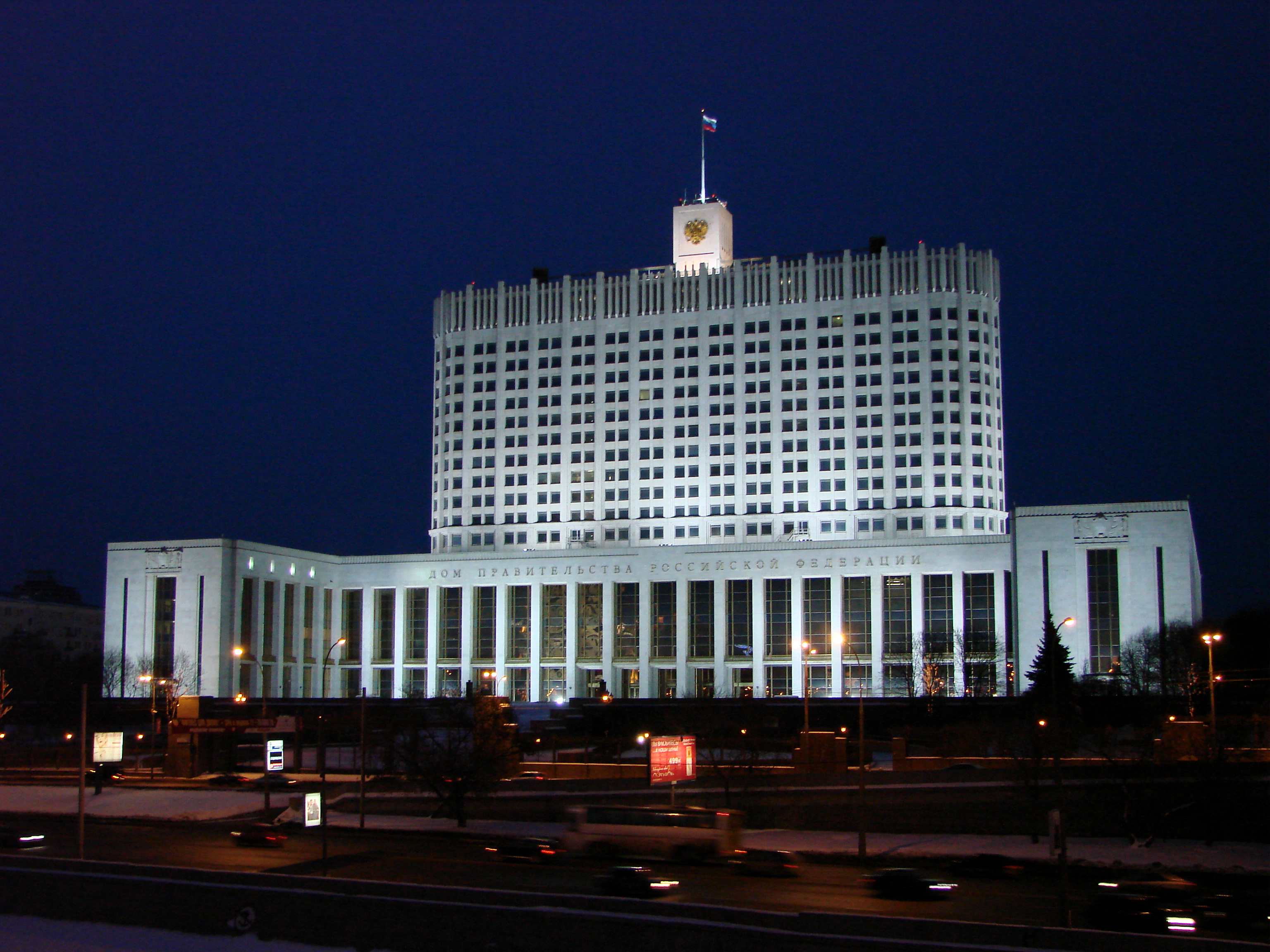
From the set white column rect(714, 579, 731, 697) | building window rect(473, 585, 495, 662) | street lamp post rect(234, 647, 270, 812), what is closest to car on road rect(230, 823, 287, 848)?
street lamp post rect(234, 647, 270, 812)

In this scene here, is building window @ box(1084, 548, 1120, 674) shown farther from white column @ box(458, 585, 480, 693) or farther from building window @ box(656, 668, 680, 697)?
white column @ box(458, 585, 480, 693)

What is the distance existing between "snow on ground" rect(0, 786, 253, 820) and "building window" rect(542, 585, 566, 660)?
60.0 metres

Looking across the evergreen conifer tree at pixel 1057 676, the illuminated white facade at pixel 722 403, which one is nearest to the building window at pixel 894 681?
the illuminated white facade at pixel 722 403

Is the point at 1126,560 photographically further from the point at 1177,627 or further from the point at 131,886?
the point at 131,886

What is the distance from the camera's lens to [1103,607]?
99.9m

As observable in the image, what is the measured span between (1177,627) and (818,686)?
32.4m

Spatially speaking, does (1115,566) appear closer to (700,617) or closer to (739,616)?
(739,616)

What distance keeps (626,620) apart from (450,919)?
9733 centimetres

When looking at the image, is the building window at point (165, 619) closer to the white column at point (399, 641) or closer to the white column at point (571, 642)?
the white column at point (399, 641)

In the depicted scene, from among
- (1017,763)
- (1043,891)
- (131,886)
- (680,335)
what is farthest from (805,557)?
(131,886)

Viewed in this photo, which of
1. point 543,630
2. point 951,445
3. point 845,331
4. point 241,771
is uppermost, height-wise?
point 845,331

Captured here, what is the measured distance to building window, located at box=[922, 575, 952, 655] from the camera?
109 meters

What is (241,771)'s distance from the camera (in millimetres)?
75500

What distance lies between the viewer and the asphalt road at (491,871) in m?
31.1
